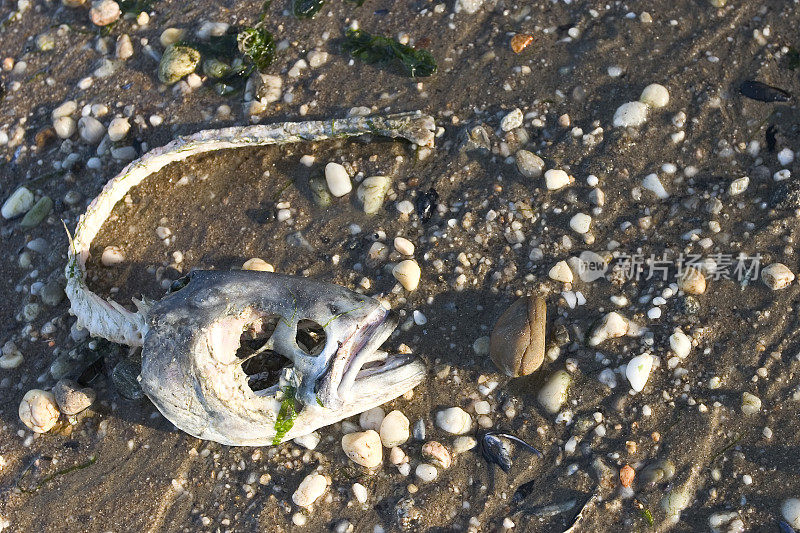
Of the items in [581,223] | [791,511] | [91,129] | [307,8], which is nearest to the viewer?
[791,511]

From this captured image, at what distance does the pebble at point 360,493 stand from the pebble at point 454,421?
1.91ft

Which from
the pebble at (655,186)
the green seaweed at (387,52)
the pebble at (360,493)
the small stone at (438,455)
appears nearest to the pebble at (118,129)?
the green seaweed at (387,52)

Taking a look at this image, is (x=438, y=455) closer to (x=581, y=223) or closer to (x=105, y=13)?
(x=581, y=223)

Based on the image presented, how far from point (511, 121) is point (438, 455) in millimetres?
2267

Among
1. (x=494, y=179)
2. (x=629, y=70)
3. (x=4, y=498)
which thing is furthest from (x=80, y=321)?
(x=629, y=70)

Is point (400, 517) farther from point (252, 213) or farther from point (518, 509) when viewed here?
point (252, 213)

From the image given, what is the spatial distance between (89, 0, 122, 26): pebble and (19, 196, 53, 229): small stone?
5.17 ft

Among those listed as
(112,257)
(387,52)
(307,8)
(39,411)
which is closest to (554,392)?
(387,52)

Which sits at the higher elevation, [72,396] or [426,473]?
[72,396]

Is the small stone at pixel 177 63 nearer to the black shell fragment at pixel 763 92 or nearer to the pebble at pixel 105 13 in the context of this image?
the pebble at pixel 105 13

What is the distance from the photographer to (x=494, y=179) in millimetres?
4609

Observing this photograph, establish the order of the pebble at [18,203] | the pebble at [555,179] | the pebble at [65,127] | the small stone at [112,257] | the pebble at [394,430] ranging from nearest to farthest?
the pebble at [394,430]
the pebble at [555,179]
the small stone at [112,257]
the pebble at [18,203]
the pebble at [65,127]

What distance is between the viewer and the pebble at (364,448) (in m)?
4.04

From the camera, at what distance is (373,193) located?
4.63 m
